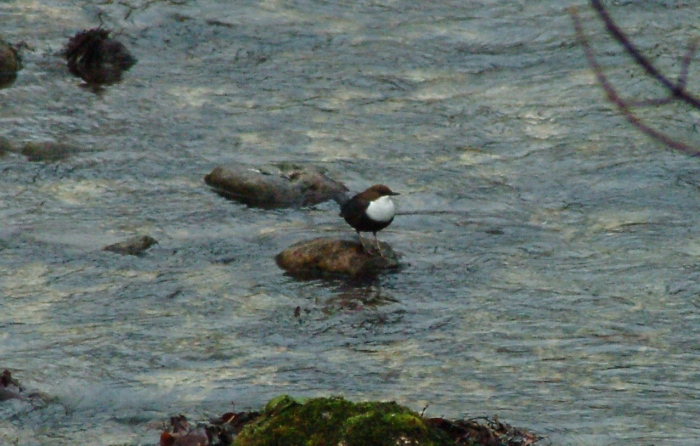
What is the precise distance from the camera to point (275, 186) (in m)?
7.65

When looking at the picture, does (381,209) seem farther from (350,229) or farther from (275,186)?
(275,186)

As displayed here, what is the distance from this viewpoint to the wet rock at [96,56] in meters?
10.3

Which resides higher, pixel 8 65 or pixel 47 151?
pixel 8 65

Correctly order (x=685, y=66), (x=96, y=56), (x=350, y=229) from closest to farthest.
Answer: (x=685, y=66)
(x=350, y=229)
(x=96, y=56)

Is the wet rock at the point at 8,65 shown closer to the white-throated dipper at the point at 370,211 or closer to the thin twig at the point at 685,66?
the white-throated dipper at the point at 370,211

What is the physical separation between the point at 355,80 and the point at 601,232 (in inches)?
136

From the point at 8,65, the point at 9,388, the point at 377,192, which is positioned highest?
the point at 377,192

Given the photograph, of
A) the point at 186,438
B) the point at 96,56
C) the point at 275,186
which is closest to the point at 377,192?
the point at 275,186

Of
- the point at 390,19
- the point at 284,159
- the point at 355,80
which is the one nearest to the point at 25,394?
the point at 284,159

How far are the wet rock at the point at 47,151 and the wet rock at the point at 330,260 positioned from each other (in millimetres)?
2499

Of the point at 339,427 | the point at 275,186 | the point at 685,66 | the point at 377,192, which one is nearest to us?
the point at 685,66

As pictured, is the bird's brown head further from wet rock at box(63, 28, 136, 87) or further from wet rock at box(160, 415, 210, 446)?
wet rock at box(63, 28, 136, 87)

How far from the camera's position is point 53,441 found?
4.25 metres

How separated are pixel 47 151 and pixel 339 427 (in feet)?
18.4
